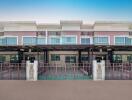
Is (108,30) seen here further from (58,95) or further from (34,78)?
(58,95)

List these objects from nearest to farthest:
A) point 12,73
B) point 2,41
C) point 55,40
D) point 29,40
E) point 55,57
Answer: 1. point 12,73
2. point 55,57
3. point 29,40
4. point 2,41
5. point 55,40

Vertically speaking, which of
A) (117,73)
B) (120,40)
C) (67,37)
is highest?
(67,37)

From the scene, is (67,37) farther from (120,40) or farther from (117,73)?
(117,73)

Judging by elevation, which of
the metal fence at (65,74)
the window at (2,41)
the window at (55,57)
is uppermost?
the window at (2,41)

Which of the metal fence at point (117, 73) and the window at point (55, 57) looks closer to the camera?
the metal fence at point (117, 73)

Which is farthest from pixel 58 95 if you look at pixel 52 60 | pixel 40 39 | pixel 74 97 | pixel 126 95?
pixel 40 39

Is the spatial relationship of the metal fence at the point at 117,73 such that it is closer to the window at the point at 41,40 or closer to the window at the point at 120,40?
the window at the point at 120,40

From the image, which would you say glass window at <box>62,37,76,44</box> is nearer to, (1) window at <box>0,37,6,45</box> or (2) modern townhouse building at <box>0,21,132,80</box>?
(2) modern townhouse building at <box>0,21,132,80</box>

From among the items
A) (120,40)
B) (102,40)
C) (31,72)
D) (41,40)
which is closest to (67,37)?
(41,40)

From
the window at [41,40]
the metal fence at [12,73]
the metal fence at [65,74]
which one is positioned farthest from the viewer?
the window at [41,40]

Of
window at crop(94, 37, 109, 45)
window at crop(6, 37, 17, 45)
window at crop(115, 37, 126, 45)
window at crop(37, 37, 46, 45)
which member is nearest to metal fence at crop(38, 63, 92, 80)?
window at crop(37, 37, 46, 45)

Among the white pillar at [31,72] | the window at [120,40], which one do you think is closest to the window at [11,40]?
the white pillar at [31,72]

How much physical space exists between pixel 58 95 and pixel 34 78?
4.25 m

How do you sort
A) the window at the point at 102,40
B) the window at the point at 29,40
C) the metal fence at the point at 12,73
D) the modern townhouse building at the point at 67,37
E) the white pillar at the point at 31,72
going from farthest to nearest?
the window at the point at 102,40 < the window at the point at 29,40 < the modern townhouse building at the point at 67,37 < the metal fence at the point at 12,73 < the white pillar at the point at 31,72
